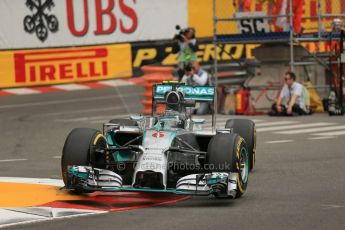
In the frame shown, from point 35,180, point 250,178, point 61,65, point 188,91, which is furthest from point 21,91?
point 188,91

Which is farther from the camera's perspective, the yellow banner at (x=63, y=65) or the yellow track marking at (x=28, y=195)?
the yellow banner at (x=63, y=65)

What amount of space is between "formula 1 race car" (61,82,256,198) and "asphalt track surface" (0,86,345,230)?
0.87 feet

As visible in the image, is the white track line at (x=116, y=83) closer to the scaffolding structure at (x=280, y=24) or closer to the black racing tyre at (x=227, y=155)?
the scaffolding structure at (x=280, y=24)

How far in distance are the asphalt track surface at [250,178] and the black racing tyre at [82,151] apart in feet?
3.69

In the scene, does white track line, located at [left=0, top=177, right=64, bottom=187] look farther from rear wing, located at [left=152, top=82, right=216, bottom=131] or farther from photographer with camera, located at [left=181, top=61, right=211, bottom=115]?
photographer with camera, located at [left=181, top=61, right=211, bottom=115]

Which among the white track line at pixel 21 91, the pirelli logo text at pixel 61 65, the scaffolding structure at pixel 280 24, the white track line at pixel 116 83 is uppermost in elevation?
the scaffolding structure at pixel 280 24

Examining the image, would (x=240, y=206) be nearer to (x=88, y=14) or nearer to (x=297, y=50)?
(x=297, y=50)

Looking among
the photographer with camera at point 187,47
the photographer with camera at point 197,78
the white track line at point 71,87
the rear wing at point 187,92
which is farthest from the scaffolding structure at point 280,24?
the rear wing at point 187,92

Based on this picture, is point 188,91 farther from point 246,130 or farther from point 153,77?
point 153,77

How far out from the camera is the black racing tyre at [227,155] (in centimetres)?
1199

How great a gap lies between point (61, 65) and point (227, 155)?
15.8 m

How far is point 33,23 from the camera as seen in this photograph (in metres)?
27.3

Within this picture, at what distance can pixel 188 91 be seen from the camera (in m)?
13.5

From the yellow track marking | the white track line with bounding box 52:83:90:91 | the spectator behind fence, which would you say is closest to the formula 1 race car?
the yellow track marking
